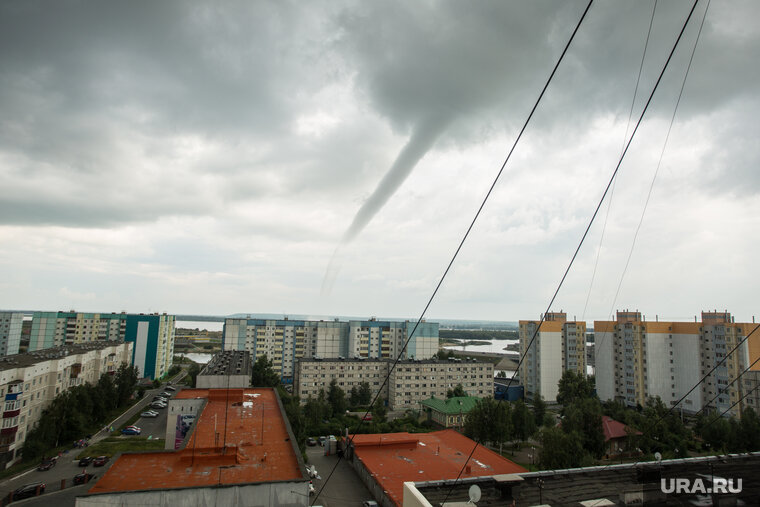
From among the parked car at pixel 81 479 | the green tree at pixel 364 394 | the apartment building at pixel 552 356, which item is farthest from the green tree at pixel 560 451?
the apartment building at pixel 552 356

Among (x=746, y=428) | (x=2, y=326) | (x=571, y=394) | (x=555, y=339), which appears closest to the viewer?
(x=746, y=428)

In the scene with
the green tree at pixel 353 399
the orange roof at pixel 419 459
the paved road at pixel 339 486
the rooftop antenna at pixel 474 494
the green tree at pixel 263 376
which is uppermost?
the rooftop antenna at pixel 474 494

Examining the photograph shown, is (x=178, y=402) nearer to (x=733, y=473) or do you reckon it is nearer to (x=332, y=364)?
(x=733, y=473)

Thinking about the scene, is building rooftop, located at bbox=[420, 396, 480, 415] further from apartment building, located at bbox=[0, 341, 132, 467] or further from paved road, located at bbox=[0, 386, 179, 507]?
apartment building, located at bbox=[0, 341, 132, 467]

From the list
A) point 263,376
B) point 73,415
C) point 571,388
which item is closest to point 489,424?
point 571,388

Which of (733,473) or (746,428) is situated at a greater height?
(733,473)

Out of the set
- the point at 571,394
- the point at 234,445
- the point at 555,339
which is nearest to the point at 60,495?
the point at 234,445

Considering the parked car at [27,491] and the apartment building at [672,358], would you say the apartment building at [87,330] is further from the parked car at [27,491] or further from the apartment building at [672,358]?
the apartment building at [672,358]

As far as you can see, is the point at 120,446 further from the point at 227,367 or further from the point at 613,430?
the point at 613,430
